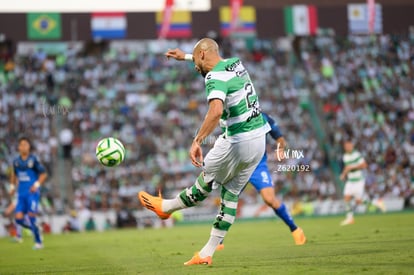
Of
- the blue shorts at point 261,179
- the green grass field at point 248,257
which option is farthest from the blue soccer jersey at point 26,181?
the blue shorts at point 261,179

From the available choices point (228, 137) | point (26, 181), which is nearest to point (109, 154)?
point (228, 137)

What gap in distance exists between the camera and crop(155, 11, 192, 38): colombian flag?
128ft

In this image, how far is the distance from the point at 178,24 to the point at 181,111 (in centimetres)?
453

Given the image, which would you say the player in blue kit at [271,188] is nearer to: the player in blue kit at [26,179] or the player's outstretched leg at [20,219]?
the player in blue kit at [26,179]

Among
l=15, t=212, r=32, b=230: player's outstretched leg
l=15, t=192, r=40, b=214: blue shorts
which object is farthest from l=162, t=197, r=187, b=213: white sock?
l=15, t=212, r=32, b=230: player's outstretched leg

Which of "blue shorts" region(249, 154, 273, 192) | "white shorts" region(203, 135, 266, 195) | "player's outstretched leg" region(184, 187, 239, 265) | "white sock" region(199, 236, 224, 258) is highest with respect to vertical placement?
"white shorts" region(203, 135, 266, 195)

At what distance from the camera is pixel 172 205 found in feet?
36.8

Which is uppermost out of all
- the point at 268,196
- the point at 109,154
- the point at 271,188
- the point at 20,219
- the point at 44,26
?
the point at 44,26

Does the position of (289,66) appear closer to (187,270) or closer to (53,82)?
(53,82)

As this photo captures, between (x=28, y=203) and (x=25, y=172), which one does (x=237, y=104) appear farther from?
(x=25, y=172)

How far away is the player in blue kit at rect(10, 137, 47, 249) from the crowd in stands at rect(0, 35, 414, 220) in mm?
10332

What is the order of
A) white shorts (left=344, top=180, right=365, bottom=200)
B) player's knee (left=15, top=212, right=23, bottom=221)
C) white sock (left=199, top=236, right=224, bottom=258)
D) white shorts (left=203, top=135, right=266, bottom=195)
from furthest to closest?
1. white shorts (left=344, top=180, right=365, bottom=200)
2. player's knee (left=15, top=212, right=23, bottom=221)
3. white sock (left=199, top=236, right=224, bottom=258)
4. white shorts (left=203, top=135, right=266, bottom=195)

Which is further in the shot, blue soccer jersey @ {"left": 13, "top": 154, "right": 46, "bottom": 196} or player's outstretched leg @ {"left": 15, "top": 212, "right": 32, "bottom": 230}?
player's outstretched leg @ {"left": 15, "top": 212, "right": 32, "bottom": 230}

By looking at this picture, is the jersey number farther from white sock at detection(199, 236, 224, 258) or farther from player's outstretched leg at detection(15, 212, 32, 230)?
player's outstretched leg at detection(15, 212, 32, 230)
